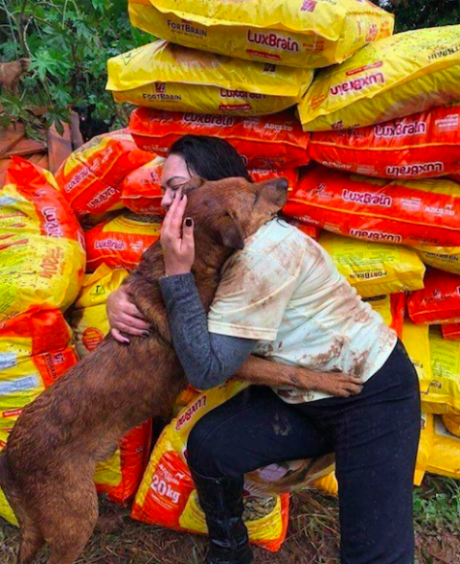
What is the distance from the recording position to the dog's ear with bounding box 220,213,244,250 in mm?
1938

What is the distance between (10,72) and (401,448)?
10.8ft

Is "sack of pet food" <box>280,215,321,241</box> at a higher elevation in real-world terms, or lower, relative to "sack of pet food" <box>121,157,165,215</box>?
lower

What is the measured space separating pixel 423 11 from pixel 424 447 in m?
5.65

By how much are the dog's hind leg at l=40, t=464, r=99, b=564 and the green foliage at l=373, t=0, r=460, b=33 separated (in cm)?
621

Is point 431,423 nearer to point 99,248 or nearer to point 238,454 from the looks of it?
point 238,454

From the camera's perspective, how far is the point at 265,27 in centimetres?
235

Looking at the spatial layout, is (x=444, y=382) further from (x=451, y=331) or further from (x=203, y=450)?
(x=203, y=450)

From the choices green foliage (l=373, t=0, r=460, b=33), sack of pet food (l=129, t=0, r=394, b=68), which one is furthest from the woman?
green foliage (l=373, t=0, r=460, b=33)

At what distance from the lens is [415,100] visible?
2.46 meters

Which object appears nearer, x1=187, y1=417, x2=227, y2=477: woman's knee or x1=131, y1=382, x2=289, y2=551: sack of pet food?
x1=187, y1=417, x2=227, y2=477: woman's knee

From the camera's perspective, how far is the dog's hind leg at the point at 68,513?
2170 mm

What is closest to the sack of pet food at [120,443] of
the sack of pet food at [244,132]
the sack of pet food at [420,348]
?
the sack of pet food at [244,132]

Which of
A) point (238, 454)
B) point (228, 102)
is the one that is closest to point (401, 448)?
point (238, 454)

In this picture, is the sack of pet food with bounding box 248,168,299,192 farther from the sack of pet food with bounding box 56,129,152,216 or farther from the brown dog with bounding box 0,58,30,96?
the brown dog with bounding box 0,58,30,96
